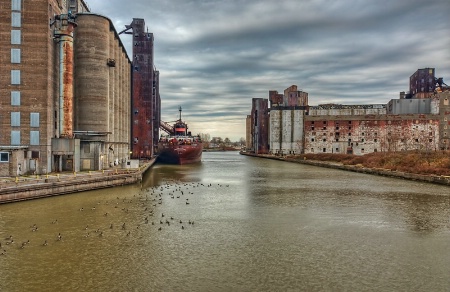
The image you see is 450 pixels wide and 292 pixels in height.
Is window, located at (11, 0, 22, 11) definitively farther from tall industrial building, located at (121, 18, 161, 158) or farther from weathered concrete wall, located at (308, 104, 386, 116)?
weathered concrete wall, located at (308, 104, 386, 116)

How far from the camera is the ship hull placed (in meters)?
98.0

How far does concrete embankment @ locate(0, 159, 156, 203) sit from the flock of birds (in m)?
5.34

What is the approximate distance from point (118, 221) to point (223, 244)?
9.05 meters

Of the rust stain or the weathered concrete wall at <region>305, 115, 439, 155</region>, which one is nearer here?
the rust stain

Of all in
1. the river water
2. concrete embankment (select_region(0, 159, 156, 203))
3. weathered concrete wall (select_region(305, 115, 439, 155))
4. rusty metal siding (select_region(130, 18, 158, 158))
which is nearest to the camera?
the river water

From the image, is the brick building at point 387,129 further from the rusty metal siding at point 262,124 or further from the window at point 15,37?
the window at point 15,37

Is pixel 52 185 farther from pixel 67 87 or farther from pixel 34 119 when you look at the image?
pixel 67 87

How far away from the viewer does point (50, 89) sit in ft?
148

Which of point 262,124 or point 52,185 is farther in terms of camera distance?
point 262,124

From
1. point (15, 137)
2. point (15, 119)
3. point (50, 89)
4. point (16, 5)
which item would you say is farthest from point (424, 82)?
point (15, 137)

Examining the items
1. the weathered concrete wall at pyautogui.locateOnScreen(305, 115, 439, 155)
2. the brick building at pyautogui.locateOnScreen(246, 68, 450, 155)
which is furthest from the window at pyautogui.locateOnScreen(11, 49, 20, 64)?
the weathered concrete wall at pyautogui.locateOnScreen(305, 115, 439, 155)

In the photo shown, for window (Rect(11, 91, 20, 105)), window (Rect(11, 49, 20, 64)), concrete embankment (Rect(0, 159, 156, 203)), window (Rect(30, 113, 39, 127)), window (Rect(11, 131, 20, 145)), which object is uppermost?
window (Rect(11, 49, 20, 64))

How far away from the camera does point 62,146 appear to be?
152ft

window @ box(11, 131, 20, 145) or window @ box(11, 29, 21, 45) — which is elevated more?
window @ box(11, 29, 21, 45)
